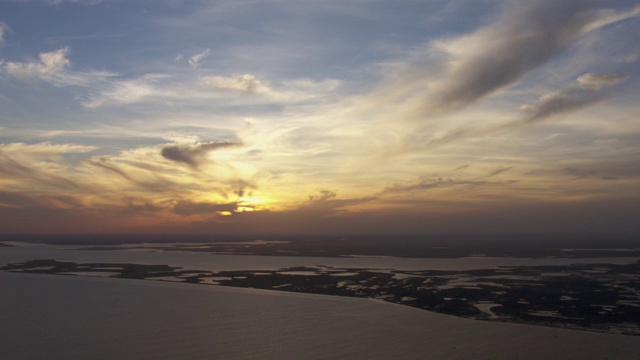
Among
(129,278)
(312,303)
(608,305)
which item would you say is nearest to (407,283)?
(312,303)

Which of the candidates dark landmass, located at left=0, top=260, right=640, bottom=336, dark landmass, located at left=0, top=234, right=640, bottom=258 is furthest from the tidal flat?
dark landmass, located at left=0, top=234, right=640, bottom=258

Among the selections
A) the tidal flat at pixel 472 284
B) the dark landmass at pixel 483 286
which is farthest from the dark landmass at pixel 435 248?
the dark landmass at pixel 483 286

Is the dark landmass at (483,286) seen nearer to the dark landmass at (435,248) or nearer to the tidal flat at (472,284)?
the tidal flat at (472,284)

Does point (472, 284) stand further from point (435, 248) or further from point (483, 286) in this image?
point (435, 248)

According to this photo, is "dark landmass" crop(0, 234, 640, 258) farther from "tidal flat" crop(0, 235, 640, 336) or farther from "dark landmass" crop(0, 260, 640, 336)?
"dark landmass" crop(0, 260, 640, 336)

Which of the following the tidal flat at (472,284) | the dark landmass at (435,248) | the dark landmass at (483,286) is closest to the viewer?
the dark landmass at (483,286)

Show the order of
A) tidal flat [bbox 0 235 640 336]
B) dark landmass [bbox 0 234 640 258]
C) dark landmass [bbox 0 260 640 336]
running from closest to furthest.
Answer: dark landmass [bbox 0 260 640 336] < tidal flat [bbox 0 235 640 336] < dark landmass [bbox 0 234 640 258]

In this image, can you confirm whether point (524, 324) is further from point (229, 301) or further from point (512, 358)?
point (229, 301)

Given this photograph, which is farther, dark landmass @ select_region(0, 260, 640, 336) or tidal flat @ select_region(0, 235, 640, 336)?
tidal flat @ select_region(0, 235, 640, 336)
